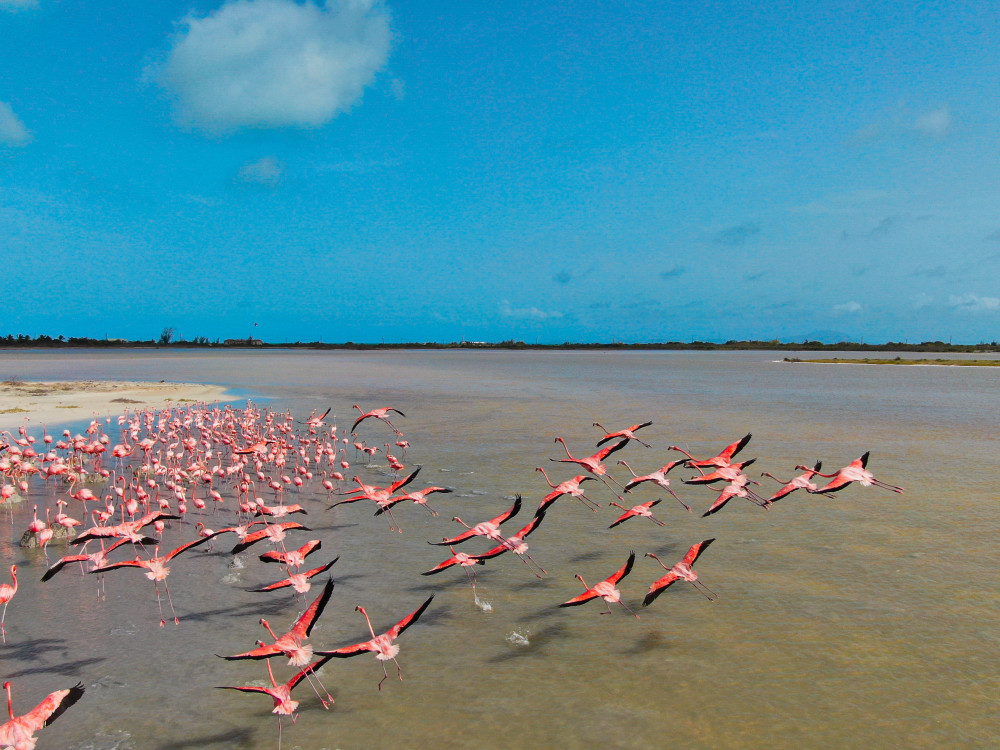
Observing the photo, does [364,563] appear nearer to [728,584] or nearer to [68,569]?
[68,569]

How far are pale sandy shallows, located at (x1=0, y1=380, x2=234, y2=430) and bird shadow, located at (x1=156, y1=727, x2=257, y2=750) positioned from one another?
728 inches

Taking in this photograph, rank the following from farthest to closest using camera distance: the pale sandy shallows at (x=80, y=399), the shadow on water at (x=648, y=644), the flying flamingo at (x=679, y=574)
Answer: the pale sandy shallows at (x=80, y=399) < the shadow on water at (x=648, y=644) < the flying flamingo at (x=679, y=574)

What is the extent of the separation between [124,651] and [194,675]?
37.8 inches

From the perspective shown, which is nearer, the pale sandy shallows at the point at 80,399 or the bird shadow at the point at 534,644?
the bird shadow at the point at 534,644

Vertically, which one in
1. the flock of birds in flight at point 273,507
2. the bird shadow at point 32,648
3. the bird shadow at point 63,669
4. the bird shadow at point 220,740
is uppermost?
the flock of birds in flight at point 273,507

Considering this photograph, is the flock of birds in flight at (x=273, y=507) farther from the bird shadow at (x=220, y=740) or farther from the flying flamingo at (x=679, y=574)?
the bird shadow at (x=220, y=740)

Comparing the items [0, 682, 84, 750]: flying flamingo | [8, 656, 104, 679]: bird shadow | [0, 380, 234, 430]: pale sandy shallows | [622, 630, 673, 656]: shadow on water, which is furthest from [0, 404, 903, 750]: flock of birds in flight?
[0, 380, 234, 430]: pale sandy shallows

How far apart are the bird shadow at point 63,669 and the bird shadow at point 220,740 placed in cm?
166

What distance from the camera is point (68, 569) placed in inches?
336

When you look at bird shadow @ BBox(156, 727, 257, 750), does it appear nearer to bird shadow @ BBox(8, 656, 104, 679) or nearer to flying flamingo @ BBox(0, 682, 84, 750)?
flying flamingo @ BBox(0, 682, 84, 750)

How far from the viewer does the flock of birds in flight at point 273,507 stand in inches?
197

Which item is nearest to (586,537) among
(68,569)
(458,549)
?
(458,549)

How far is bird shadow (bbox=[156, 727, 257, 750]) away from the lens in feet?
16.3

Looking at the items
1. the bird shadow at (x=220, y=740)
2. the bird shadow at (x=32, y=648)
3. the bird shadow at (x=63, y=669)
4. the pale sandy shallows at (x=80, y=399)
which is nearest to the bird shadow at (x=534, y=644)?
the bird shadow at (x=220, y=740)
